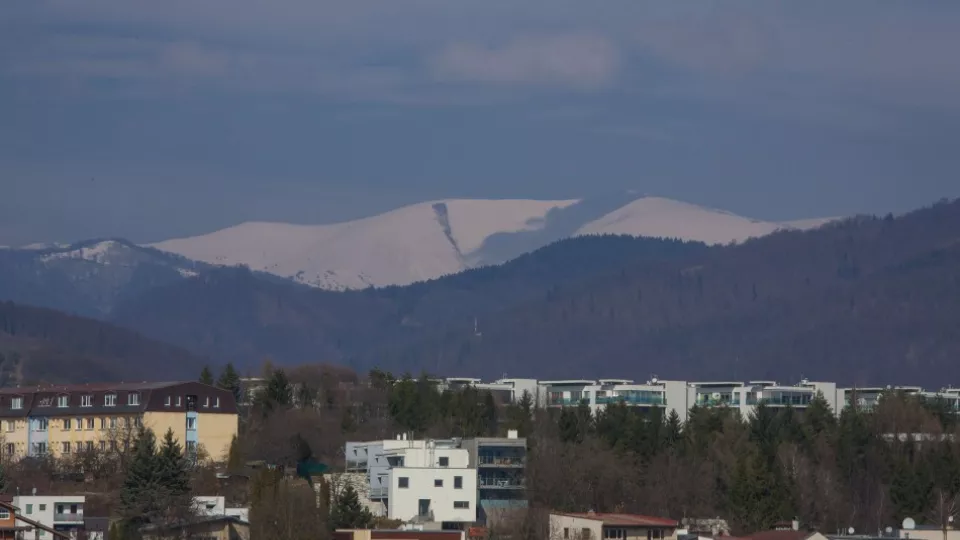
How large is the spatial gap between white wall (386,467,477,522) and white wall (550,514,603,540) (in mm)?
12600

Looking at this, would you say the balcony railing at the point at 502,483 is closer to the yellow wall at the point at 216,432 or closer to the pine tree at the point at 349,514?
the yellow wall at the point at 216,432

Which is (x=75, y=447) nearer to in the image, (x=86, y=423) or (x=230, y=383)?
(x=86, y=423)

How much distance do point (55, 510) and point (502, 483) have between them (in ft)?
79.7

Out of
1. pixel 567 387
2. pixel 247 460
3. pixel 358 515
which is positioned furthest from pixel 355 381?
pixel 358 515

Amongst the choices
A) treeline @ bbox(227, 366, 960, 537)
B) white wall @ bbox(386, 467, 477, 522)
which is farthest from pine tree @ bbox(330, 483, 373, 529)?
white wall @ bbox(386, 467, 477, 522)

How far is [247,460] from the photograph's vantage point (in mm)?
107250

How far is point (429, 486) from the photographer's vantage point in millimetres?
99875

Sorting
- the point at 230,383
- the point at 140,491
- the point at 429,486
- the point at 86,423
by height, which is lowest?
the point at 140,491

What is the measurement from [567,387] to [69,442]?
58694 millimetres

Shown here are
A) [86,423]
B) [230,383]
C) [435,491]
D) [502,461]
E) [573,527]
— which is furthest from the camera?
[230,383]

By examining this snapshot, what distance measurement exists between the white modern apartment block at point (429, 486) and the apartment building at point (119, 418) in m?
11.5

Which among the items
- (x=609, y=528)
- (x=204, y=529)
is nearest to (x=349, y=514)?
(x=204, y=529)

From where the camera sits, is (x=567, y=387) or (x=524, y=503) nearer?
(x=524, y=503)

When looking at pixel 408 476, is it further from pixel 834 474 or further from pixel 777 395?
pixel 777 395
